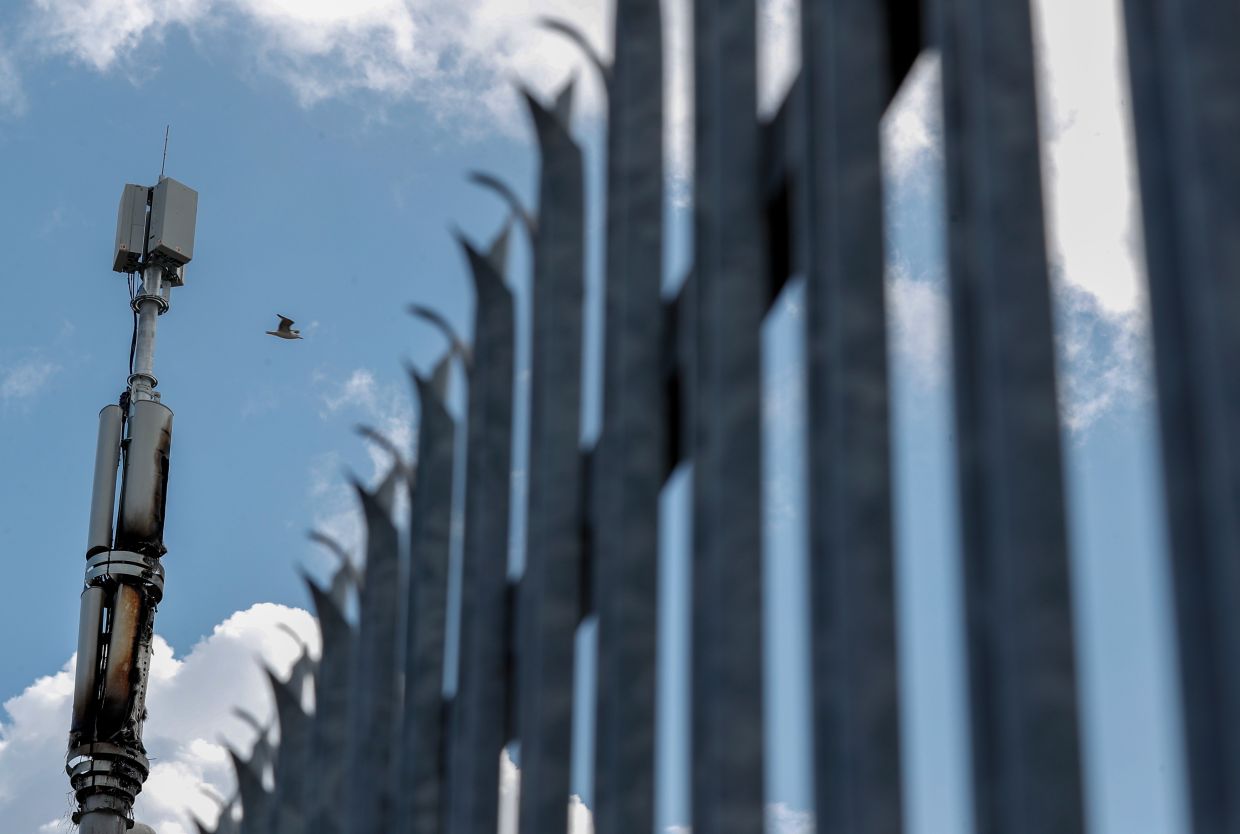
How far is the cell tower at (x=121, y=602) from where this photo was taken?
23219mm

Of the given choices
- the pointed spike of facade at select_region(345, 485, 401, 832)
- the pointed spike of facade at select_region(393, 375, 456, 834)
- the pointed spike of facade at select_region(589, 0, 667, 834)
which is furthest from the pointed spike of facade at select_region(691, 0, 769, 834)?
the pointed spike of facade at select_region(345, 485, 401, 832)

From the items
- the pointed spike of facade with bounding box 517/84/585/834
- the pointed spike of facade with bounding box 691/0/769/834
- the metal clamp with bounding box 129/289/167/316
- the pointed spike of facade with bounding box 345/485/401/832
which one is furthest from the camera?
the metal clamp with bounding box 129/289/167/316

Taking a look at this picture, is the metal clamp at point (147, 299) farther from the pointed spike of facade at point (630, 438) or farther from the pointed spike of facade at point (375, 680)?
the pointed spike of facade at point (630, 438)

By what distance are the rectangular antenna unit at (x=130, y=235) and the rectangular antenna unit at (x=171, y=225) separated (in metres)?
0.15

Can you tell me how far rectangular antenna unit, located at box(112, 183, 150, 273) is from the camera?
28.2 meters

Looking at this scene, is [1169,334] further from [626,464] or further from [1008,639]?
[626,464]

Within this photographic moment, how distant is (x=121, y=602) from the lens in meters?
24.0

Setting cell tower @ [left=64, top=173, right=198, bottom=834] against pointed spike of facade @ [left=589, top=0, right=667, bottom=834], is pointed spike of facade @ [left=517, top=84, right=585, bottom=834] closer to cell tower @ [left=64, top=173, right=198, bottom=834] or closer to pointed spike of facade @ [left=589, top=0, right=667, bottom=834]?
pointed spike of facade @ [left=589, top=0, right=667, bottom=834]

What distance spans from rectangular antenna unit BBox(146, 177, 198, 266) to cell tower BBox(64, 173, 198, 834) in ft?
4.63

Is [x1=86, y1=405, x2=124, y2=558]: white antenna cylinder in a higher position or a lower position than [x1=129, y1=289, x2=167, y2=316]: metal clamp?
lower

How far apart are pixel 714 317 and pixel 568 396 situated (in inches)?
88.7

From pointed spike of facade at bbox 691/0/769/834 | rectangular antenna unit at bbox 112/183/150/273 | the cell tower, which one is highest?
rectangular antenna unit at bbox 112/183/150/273

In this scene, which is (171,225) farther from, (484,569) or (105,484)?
(484,569)

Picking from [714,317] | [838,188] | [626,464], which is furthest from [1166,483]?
[626,464]
